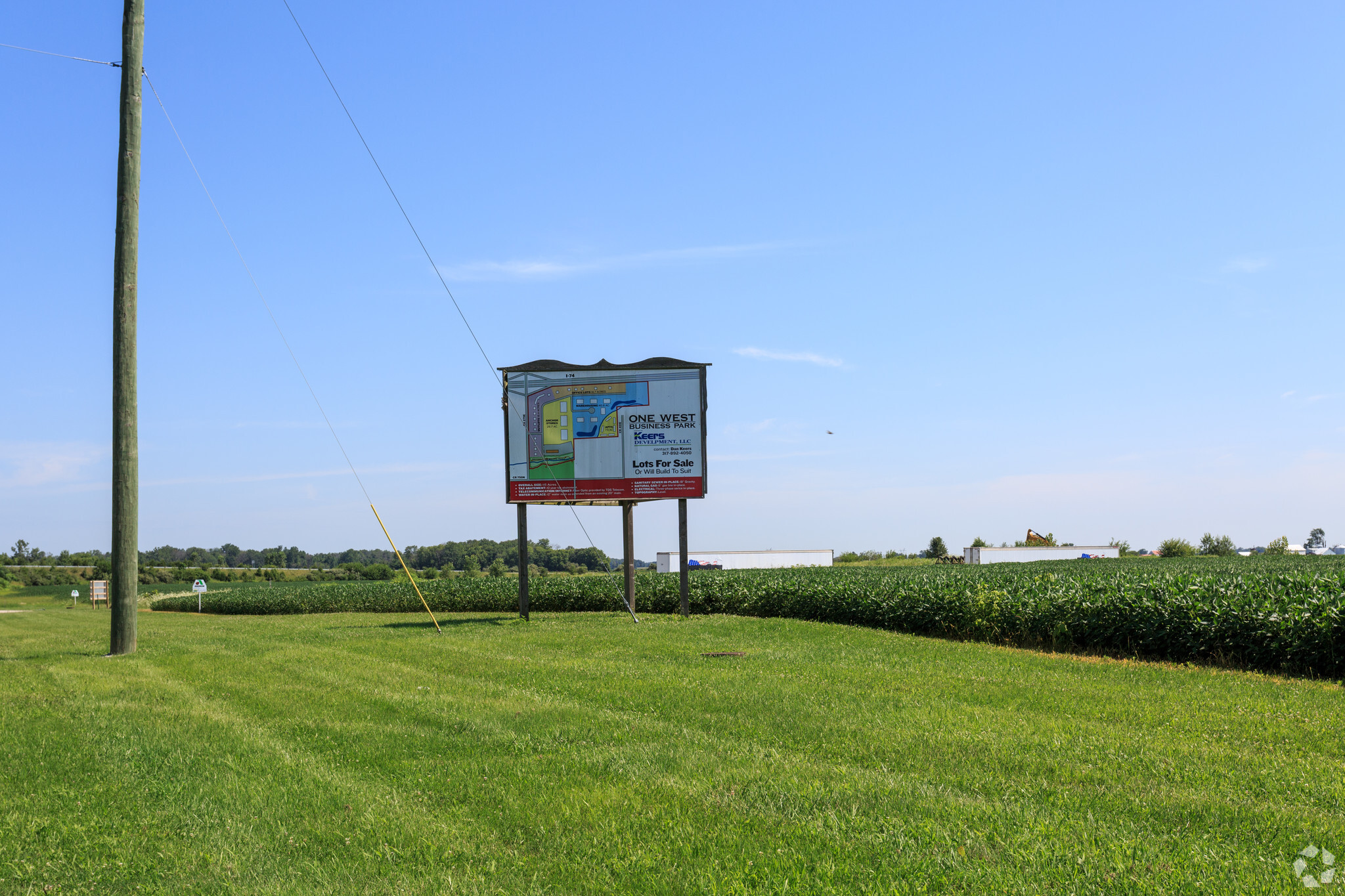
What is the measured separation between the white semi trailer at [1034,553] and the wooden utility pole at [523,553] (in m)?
44.5

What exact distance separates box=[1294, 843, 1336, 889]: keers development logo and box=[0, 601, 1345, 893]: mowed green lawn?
0.07m

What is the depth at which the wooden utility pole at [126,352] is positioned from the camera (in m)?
13.8

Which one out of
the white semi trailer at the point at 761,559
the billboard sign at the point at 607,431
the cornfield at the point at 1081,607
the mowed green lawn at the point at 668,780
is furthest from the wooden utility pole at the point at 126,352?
the white semi trailer at the point at 761,559

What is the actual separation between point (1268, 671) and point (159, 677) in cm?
1458

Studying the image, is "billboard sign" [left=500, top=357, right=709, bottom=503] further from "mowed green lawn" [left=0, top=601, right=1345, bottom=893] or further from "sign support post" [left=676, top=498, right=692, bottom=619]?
"mowed green lawn" [left=0, top=601, right=1345, bottom=893]

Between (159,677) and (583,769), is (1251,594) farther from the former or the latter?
(159,677)

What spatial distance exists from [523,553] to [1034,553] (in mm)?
51642

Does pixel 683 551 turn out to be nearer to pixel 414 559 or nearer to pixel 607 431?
pixel 607 431

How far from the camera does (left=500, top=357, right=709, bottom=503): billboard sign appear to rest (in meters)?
20.3

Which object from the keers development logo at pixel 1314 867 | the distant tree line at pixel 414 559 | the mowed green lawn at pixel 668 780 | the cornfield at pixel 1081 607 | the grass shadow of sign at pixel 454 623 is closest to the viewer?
the keers development logo at pixel 1314 867

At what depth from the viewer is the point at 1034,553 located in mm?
63750

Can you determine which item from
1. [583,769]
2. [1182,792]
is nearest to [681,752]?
[583,769]

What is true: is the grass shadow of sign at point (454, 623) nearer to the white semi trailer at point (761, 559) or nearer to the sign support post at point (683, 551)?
the sign support post at point (683, 551)

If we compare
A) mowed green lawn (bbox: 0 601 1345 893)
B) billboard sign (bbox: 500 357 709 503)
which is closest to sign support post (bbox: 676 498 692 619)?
billboard sign (bbox: 500 357 709 503)
